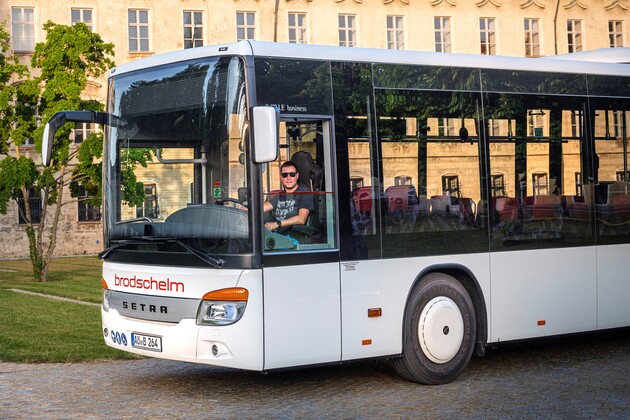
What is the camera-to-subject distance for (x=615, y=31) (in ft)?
176

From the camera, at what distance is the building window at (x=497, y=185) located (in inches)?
401

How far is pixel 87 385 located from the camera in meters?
10.0

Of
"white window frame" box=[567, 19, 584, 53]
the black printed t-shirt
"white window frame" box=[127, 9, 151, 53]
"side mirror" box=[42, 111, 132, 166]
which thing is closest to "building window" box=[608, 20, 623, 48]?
"white window frame" box=[567, 19, 584, 53]

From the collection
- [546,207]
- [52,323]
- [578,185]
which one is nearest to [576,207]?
[578,185]

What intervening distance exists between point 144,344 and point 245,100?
2260 mm

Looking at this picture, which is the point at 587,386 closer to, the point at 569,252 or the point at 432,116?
the point at 569,252

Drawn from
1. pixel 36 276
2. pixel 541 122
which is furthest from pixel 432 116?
pixel 36 276

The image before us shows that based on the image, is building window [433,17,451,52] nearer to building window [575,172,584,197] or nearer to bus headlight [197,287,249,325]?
building window [575,172,584,197]

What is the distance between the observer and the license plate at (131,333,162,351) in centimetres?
883

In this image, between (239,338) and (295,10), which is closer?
(239,338)

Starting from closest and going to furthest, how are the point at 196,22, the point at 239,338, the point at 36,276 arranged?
the point at 239,338 < the point at 36,276 < the point at 196,22

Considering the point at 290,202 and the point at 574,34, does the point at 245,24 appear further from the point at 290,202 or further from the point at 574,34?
the point at 290,202

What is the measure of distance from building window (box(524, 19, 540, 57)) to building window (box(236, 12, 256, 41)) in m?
13.8

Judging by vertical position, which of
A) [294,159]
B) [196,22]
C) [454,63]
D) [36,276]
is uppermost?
[196,22]
